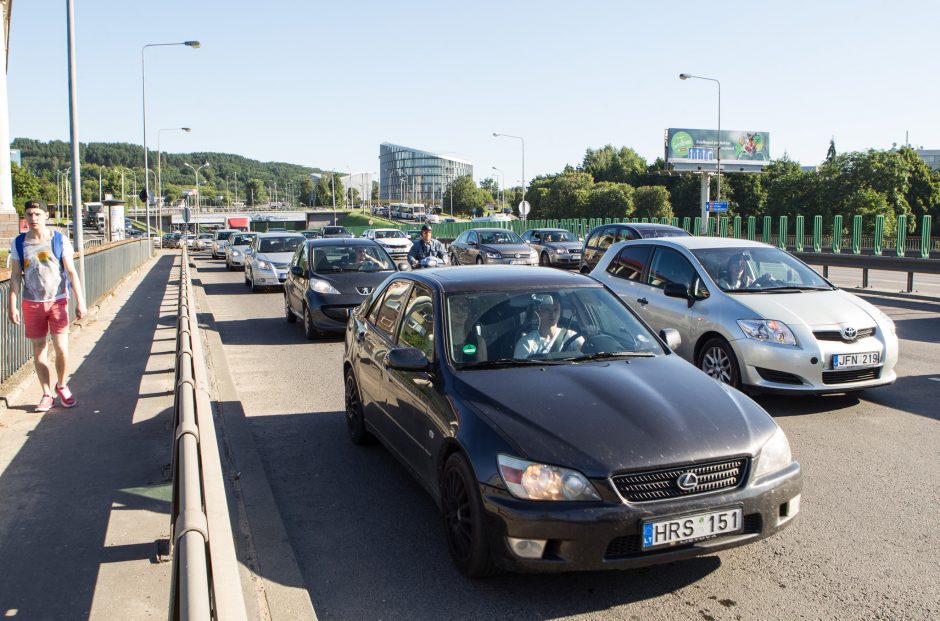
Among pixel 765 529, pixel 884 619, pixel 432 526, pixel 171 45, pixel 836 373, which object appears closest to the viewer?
pixel 884 619

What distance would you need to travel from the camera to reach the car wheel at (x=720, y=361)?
767cm

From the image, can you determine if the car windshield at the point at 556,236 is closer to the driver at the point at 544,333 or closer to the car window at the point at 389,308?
the car window at the point at 389,308

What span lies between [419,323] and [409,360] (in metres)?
0.63

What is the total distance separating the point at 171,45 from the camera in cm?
3847

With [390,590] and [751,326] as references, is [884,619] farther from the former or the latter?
[751,326]

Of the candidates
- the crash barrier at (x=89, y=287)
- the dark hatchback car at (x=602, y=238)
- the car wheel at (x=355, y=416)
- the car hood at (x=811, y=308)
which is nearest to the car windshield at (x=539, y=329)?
the car wheel at (x=355, y=416)

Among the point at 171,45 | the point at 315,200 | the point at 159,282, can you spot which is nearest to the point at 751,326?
the point at 159,282

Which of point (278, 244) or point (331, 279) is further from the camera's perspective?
point (278, 244)

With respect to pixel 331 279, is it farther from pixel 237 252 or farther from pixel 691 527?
pixel 237 252

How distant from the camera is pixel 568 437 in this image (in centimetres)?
384

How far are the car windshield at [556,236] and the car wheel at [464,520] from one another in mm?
26223

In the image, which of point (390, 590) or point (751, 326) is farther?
point (751, 326)

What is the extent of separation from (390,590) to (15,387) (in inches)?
225

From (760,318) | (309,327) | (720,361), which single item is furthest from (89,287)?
(760,318)
